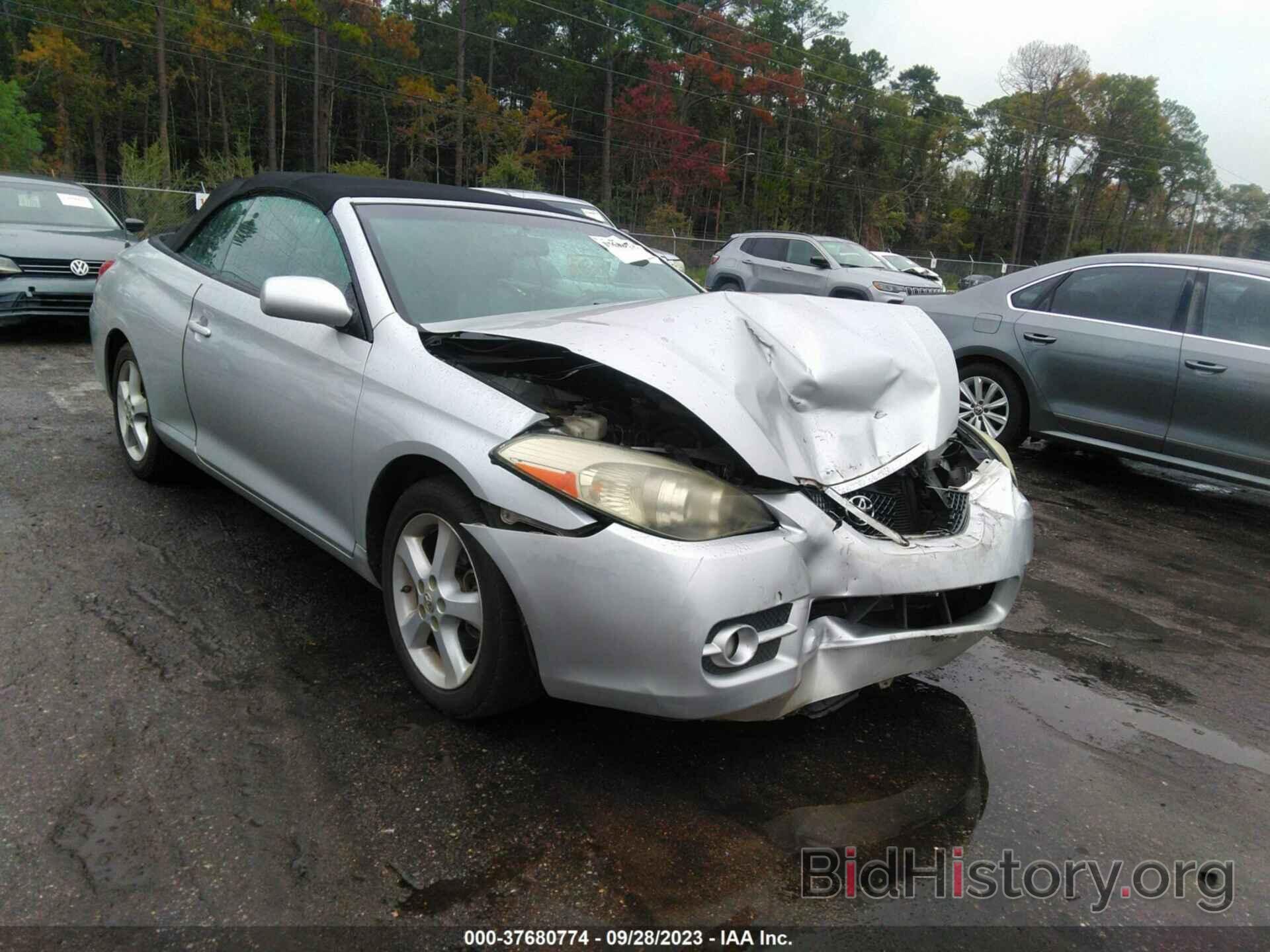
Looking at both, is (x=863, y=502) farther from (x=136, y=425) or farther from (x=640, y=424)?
(x=136, y=425)

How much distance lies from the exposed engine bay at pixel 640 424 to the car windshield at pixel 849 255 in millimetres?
14001

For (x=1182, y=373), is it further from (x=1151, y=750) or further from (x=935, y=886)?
(x=935, y=886)

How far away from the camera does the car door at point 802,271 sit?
15883 millimetres

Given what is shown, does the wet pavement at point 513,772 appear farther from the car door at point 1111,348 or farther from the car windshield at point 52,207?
the car windshield at point 52,207

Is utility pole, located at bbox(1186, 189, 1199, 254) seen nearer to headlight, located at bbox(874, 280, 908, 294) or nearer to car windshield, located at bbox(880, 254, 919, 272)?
car windshield, located at bbox(880, 254, 919, 272)

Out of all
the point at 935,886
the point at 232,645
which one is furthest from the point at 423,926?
the point at 232,645

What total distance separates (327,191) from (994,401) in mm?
4940

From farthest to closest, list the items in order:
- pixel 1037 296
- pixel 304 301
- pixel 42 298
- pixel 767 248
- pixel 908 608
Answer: pixel 767 248 → pixel 42 298 → pixel 1037 296 → pixel 304 301 → pixel 908 608

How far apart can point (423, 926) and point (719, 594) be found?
3.17 feet

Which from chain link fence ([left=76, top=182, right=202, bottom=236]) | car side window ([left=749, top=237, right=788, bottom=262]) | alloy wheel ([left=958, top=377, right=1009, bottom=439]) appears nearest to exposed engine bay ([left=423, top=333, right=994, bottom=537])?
alloy wheel ([left=958, top=377, right=1009, bottom=439])

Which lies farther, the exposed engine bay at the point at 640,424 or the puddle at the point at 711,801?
the exposed engine bay at the point at 640,424

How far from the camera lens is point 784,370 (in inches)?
107

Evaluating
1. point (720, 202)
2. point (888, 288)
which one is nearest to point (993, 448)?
point (888, 288)

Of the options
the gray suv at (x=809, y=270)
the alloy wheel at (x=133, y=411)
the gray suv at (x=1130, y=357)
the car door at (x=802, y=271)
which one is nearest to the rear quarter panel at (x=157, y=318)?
the alloy wheel at (x=133, y=411)
